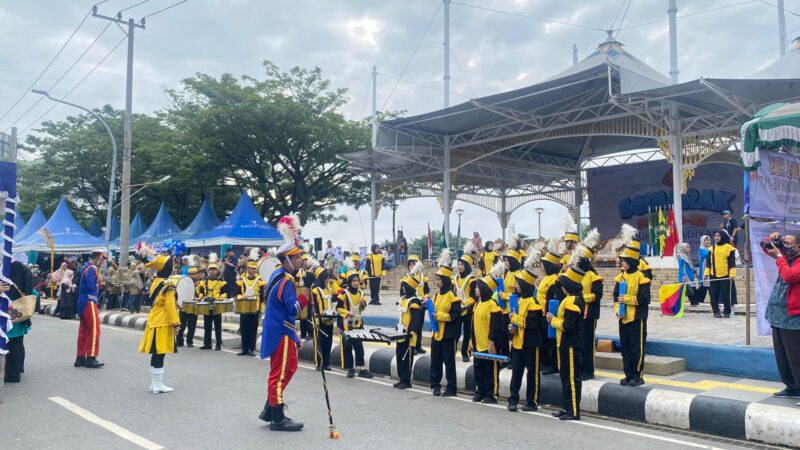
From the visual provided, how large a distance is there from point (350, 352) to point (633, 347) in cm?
451

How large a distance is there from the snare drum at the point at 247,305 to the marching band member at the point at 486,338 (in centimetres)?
559

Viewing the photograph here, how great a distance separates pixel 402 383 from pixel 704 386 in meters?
4.03

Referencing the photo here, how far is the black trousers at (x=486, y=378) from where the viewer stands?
26.2ft

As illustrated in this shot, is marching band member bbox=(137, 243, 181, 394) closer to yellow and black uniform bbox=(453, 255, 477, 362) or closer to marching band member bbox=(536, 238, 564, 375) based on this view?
yellow and black uniform bbox=(453, 255, 477, 362)

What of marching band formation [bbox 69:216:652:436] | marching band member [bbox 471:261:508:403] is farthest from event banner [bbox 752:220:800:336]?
marching band member [bbox 471:261:508:403]

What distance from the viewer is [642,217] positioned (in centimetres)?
3228

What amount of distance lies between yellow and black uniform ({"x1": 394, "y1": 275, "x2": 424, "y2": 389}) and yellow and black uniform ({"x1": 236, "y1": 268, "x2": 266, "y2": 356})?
4.26 meters

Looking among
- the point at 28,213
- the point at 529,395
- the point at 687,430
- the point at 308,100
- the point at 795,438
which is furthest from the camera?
the point at 28,213

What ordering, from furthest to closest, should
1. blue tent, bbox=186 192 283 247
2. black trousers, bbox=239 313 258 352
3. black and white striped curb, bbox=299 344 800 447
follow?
blue tent, bbox=186 192 283 247 → black trousers, bbox=239 313 258 352 → black and white striped curb, bbox=299 344 800 447

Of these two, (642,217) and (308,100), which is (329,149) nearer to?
(308,100)

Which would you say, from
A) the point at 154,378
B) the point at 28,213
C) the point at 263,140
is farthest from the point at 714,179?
the point at 28,213

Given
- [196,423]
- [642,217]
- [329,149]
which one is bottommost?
[196,423]

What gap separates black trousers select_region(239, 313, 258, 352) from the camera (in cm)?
1230

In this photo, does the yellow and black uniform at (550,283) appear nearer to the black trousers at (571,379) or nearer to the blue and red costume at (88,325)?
the black trousers at (571,379)
